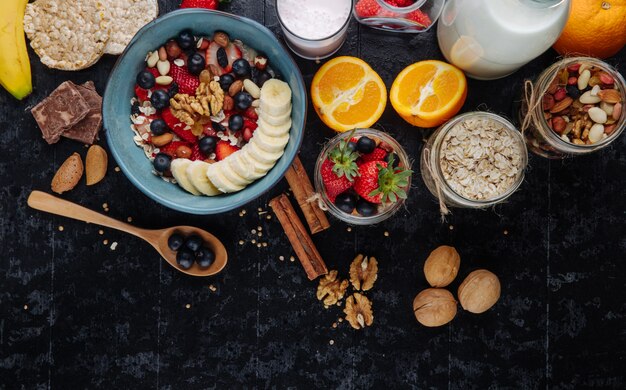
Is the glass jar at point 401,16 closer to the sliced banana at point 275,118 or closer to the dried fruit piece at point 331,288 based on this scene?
the sliced banana at point 275,118

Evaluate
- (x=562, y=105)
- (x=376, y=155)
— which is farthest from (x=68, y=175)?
(x=562, y=105)

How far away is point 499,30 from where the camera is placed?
1.38 meters

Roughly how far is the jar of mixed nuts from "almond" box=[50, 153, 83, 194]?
4.28 ft

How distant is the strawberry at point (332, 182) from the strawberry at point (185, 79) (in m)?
0.43

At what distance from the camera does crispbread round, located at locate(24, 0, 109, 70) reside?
1.70 metres

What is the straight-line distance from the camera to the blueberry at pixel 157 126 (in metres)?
1.58

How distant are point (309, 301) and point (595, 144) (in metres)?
0.92

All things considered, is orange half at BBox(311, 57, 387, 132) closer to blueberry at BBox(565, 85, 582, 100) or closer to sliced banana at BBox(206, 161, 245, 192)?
sliced banana at BBox(206, 161, 245, 192)

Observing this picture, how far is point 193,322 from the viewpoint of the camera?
5.84 feet

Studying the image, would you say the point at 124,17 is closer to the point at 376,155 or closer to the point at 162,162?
the point at 162,162

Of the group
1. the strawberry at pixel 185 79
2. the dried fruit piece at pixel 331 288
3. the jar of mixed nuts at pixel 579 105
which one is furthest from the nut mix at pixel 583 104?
the strawberry at pixel 185 79

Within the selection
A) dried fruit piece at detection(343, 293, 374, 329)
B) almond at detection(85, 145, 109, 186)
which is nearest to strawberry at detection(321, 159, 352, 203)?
dried fruit piece at detection(343, 293, 374, 329)

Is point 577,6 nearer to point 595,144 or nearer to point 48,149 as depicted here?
point 595,144

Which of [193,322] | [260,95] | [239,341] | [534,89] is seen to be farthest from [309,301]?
[534,89]
